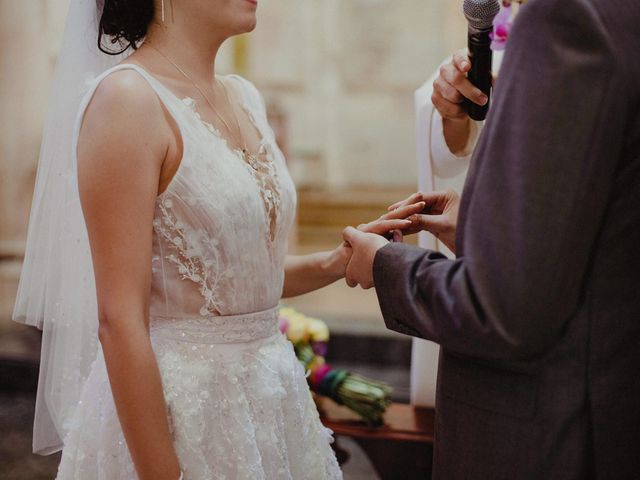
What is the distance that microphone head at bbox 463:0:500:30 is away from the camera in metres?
1.78

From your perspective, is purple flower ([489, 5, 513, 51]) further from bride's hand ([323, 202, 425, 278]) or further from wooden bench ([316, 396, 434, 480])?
wooden bench ([316, 396, 434, 480])

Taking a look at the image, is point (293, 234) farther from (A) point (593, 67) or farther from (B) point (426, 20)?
(A) point (593, 67)

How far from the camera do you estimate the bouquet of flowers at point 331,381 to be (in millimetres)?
3105

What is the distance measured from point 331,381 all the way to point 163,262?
1.62m

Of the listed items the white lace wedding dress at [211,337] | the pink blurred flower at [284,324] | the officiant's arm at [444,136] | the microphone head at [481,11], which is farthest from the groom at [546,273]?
the pink blurred flower at [284,324]

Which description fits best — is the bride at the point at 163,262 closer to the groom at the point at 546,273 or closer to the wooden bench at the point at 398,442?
the groom at the point at 546,273

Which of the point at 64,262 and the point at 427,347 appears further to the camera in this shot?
the point at 427,347

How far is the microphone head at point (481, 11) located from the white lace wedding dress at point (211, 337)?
0.57 meters

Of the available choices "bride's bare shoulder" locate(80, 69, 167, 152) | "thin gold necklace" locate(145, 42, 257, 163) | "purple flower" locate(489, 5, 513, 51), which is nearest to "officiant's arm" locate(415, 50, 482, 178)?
"purple flower" locate(489, 5, 513, 51)

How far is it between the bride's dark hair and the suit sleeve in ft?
2.85

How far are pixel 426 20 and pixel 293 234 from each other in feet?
7.10

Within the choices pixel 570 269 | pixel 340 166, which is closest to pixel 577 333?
pixel 570 269

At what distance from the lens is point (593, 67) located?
125 cm

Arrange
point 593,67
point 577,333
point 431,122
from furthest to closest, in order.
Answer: point 431,122
point 577,333
point 593,67
